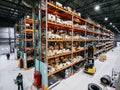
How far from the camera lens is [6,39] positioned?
18094 mm

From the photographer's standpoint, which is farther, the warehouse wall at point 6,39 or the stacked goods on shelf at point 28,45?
the warehouse wall at point 6,39

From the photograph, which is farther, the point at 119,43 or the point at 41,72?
the point at 119,43

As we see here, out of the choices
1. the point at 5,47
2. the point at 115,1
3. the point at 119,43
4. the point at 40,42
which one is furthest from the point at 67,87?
the point at 119,43

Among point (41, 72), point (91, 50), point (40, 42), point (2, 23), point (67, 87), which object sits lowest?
point (67, 87)

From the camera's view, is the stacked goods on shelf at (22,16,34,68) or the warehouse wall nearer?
the stacked goods on shelf at (22,16,34,68)

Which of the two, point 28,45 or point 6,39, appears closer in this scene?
point 28,45

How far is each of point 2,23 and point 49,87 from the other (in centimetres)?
1826

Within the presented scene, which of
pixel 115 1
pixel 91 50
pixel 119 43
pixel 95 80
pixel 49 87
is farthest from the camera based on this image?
pixel 119 43

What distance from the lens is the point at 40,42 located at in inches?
185

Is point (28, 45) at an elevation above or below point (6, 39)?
below

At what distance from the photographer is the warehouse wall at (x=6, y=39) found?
1727 centimetres

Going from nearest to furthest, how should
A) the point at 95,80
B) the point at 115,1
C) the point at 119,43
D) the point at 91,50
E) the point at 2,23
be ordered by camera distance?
the point at 95,80 → the point at 91,50 → the point at 115,1 → the point at 2,23 → the point at 119,43

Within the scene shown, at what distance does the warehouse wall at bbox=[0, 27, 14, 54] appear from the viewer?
56.6ft

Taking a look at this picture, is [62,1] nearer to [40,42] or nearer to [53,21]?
[53,21]
